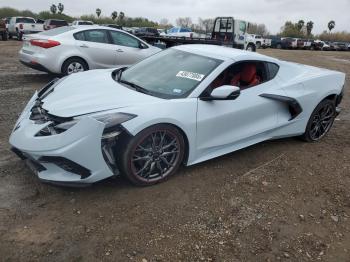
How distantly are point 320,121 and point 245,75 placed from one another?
5.38 feet

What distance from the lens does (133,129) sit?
351 cm

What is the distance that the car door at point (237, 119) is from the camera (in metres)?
4.06

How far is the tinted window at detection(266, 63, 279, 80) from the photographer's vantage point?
4.87m

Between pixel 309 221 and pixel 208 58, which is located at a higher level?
pixel 208 58

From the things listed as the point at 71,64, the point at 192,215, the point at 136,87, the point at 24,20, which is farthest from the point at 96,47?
the point at 24,20

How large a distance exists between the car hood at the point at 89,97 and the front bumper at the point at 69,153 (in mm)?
248

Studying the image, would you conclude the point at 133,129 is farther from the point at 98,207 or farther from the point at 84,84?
the point at 84,84

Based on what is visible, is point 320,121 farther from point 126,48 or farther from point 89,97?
point 126,48

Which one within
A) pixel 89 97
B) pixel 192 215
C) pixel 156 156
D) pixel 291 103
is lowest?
pixel 192 215

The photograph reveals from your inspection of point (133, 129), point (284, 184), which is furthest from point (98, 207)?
point (284, 184)

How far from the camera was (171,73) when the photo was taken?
4.44 metres

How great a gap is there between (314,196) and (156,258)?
203cm

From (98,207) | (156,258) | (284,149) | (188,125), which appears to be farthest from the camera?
(284,149)

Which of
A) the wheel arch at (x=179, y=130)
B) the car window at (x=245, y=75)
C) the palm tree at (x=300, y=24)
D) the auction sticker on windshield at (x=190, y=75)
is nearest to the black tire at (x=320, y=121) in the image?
the car window at (x=245, y=75)
